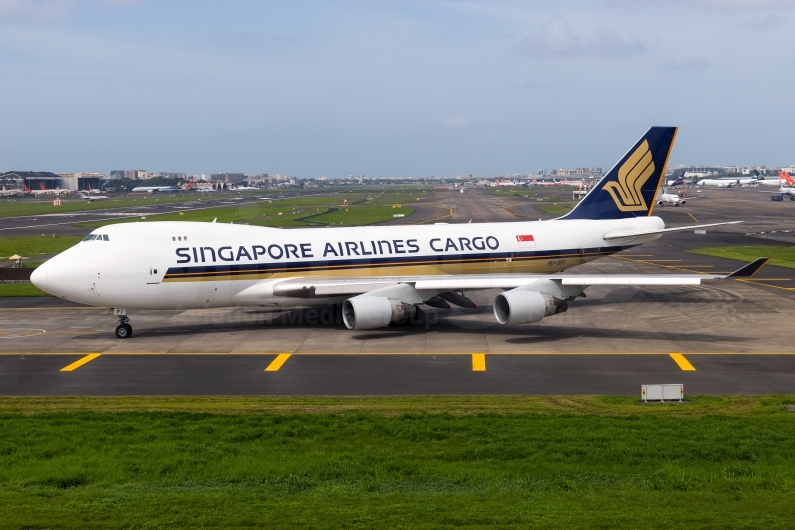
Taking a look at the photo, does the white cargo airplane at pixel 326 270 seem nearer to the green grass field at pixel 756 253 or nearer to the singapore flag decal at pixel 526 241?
the singapore flag decal at pixel 526 241

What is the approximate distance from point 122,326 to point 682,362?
21.5 meters

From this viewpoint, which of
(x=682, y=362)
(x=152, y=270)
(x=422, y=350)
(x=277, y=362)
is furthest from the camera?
(x=152, y=270)

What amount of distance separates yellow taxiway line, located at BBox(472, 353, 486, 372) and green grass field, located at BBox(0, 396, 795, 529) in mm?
4149

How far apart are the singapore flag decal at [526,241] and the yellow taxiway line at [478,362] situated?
10.2 meters

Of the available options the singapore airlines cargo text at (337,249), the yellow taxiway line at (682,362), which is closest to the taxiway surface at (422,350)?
the yellow taxiway line at (682,362)

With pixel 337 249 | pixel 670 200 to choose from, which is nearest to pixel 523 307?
pixel 337 249

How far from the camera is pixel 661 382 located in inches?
970

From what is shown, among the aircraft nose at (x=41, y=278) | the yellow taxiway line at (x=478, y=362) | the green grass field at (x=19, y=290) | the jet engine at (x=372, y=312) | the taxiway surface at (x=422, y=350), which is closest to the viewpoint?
the taxiway surface at (x=422, y=350)

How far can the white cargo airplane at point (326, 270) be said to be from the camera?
31.3 m

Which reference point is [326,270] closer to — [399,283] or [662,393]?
[399,283]

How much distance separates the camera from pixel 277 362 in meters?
27.9

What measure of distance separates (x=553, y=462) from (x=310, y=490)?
5.01 meters

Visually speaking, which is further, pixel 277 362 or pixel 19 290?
pixel 19 290

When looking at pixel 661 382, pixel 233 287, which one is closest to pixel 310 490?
pixel 661 382
